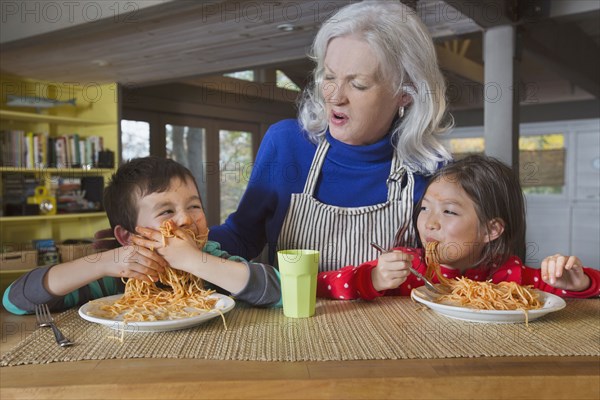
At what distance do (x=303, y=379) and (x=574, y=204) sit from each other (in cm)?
776

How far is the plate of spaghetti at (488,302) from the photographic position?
3.12 ft

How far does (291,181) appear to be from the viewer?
1619 millimetres

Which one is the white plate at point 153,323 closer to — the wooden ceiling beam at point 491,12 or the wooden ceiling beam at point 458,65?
the wooden ceiling beam at point 491,12

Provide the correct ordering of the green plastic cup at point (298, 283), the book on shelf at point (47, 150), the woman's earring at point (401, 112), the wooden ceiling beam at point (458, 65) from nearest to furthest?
the green plastic cup at point (298, 283) < the woman's earring at point (401, 112) < the book on shelf at point (47, 150) < the wooden ceiling beam at point (458, 65)

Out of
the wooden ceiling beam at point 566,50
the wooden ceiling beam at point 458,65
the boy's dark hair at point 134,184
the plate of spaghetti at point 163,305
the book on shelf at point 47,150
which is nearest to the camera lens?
the plate of spaghetti at point 163,305

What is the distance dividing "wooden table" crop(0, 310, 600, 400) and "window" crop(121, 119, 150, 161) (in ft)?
17.7

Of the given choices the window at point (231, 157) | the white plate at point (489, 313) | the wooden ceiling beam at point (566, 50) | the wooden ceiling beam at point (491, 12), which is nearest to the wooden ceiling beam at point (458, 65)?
the wooden ceiling beam at point (566, 50)

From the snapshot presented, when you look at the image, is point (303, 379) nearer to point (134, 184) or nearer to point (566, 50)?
point (134, 184)

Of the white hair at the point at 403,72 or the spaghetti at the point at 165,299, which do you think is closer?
→ the spaghetti at the point at 165,299

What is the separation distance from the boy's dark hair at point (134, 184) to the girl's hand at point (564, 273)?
84cm

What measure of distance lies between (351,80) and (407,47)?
198mm

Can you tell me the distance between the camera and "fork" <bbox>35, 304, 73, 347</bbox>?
0.83 metres

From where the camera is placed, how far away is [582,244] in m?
7.48

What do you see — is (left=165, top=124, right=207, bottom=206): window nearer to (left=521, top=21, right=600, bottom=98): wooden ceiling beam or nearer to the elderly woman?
(left=521, top=21, right=600, bottom=98): wooden ceiling beam
